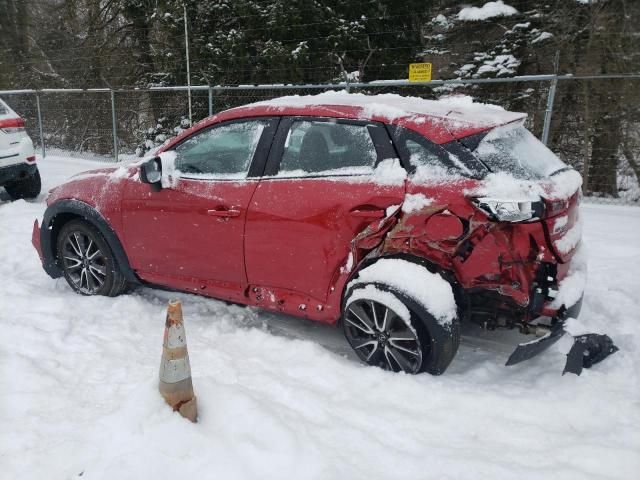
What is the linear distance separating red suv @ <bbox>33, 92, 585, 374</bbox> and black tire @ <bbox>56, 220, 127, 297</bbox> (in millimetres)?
392

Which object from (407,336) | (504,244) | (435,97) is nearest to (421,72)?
(435,97)

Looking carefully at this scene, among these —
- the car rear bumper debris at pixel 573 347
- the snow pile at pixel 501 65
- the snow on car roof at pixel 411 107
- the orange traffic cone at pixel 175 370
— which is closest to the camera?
the orange traffic cone at pixel 175 370

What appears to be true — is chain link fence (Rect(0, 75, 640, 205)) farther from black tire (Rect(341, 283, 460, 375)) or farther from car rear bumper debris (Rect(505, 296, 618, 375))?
black tire (Rect(341, 283, 460, 375))

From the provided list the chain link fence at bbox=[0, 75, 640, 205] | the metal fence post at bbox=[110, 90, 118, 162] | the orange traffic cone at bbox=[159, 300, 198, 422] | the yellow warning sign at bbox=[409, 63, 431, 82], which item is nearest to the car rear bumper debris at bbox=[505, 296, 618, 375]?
the orange traffic cone at bbox=[159, 300, 198, 422]

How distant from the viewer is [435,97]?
373 inches

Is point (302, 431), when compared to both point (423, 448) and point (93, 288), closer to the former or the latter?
point (423, 448)

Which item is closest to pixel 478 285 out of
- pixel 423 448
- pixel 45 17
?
pixel 423 448

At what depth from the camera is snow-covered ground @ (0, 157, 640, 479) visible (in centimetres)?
224

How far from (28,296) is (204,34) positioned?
30.7ft

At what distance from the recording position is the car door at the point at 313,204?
305 cm

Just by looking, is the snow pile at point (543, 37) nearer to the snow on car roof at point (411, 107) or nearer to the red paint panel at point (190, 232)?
the snow on car roof at point (411, 107)

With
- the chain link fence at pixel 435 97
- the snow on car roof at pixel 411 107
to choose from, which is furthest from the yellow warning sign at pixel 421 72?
the snow on car roof at pixel 411 107

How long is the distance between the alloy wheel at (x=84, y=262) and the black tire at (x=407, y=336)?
7.45 ft

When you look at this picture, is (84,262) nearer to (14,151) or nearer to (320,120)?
(320,120)
